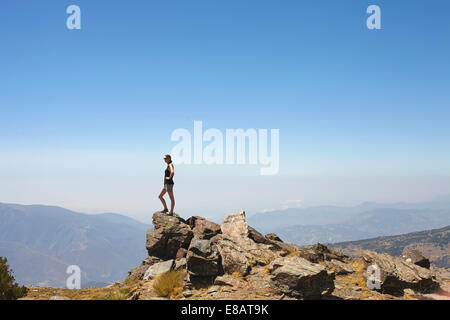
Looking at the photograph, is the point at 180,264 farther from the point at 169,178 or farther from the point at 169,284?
the point at 169,178

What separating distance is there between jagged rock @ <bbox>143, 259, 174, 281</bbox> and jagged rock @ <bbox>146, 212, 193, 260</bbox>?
5.66 feet

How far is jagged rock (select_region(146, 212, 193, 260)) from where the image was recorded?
751 inches

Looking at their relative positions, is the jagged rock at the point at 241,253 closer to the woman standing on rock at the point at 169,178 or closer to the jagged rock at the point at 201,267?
the jagged rock at the point at 201,267

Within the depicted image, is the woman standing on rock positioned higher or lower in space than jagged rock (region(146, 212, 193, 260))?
higher

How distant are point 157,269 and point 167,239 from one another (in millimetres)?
2916

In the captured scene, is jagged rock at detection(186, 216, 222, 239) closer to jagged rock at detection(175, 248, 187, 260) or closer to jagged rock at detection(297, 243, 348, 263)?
jagged rock at detection(175, 248, 187, 260)

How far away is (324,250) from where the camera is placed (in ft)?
72.4

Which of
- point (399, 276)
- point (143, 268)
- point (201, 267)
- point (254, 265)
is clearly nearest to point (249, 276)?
point (254, 265)

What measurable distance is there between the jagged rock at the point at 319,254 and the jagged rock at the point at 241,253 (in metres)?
2.45
